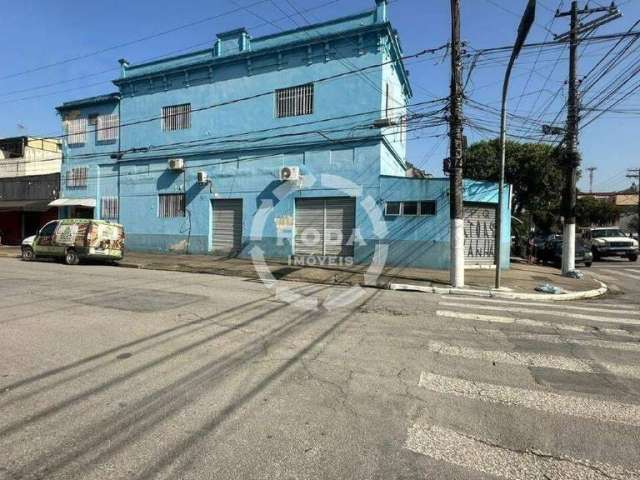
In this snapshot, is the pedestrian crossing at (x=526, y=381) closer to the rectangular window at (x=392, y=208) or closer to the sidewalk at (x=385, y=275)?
the sidewalk at (x=385, y=275)

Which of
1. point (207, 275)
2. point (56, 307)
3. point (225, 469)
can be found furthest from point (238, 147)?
point (225, 469)

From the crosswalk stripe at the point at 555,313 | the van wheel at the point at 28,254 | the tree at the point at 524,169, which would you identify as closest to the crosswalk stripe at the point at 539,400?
the crosswalk stripe at the point at 555,313

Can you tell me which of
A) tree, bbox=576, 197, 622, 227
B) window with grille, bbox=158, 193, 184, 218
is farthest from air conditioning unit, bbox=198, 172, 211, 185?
tree, bbox=576, 197, 622, 227

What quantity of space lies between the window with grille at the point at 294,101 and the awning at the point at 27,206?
1733cm

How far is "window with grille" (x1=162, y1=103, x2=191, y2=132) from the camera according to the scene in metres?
21.8

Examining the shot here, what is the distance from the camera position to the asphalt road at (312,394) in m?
2.99

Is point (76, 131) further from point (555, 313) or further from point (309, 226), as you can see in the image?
point (555, 313)

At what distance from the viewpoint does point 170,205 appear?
73.5 feet

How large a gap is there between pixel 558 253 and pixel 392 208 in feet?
40.0

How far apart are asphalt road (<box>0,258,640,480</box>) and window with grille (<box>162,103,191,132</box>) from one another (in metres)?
15.7

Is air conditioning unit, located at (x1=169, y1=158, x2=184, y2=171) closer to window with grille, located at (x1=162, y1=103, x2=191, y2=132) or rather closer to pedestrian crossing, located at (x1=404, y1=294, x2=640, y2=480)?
window with grille, located at (x1=162, y1=103, x2=191, y2=132)

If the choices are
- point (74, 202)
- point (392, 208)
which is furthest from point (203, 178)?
point (392, 208)

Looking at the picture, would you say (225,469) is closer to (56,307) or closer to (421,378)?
(421,378)

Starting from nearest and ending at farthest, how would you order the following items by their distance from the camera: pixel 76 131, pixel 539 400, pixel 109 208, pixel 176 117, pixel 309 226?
pixel 539 400, pixel 309 226, pixel 176 117, pixel 109 208, pixel 76 131
